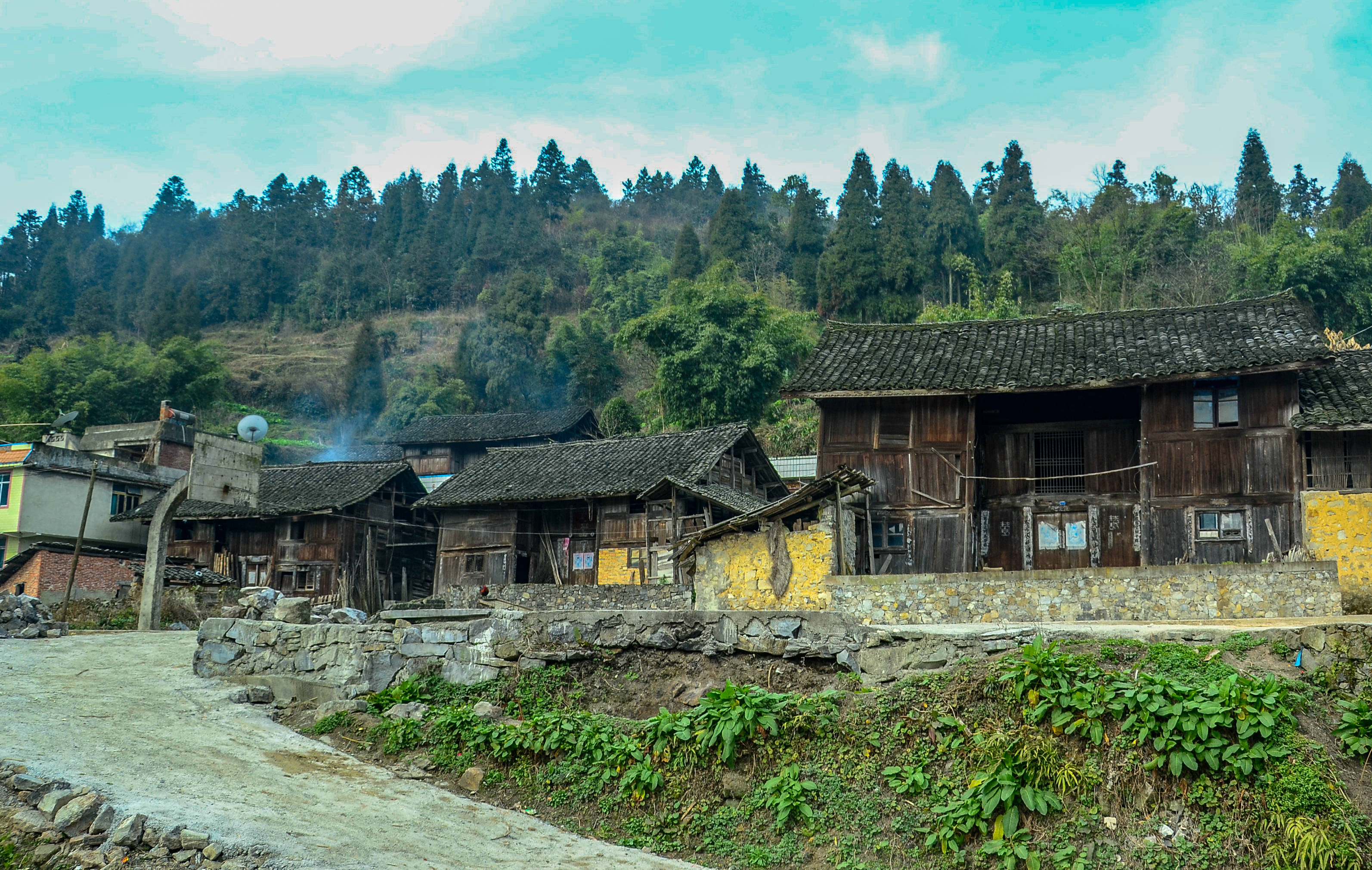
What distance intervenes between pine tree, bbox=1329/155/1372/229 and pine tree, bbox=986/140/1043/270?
1059 centimetres

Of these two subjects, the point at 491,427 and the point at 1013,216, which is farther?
the point at 1013,216

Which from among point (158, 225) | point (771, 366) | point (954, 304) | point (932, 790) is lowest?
point (932, 790)

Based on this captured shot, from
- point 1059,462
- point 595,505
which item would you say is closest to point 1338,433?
point 1059,462

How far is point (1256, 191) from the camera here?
57719mm

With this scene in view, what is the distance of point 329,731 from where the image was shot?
45.4ft

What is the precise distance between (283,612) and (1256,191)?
183 feet

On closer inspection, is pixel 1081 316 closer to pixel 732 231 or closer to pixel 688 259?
pixel 732 231

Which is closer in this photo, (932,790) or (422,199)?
(932,790)

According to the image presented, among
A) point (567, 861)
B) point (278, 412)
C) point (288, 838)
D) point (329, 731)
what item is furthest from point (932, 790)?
point (278, 412)

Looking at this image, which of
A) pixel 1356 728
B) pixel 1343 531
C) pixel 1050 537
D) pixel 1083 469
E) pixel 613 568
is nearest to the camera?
pixel 1356 728

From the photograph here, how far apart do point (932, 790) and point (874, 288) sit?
153 feet

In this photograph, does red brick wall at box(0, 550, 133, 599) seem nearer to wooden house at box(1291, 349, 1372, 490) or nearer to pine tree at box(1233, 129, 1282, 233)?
wooden house at box(1291, 349, 1372, 490)

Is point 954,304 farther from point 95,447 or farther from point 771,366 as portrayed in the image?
point 95,447

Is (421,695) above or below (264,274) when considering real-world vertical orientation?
below
